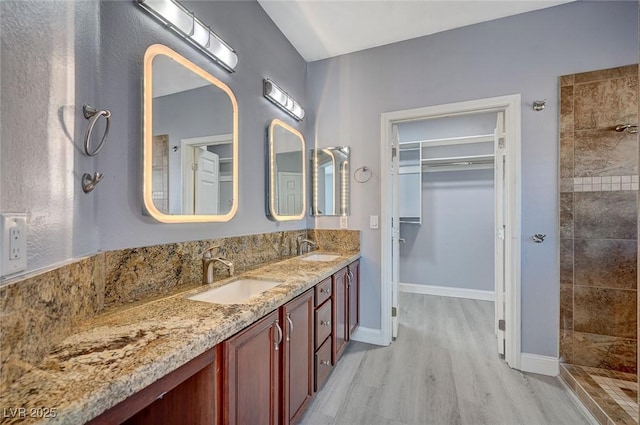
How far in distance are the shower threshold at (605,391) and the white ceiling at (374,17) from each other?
9.06ft

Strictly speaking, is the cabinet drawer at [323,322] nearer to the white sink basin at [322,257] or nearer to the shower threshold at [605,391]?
the white sink basin at [322,257]

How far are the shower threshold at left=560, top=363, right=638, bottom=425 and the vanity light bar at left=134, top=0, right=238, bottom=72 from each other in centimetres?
304

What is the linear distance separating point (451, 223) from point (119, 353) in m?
4.07

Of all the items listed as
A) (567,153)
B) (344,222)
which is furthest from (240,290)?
(567,153)

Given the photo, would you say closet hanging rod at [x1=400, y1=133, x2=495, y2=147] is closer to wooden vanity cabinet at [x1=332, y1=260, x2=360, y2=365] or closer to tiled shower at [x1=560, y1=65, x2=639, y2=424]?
tiled shower at [x1=560, y1=65, x2=639, y2=424]

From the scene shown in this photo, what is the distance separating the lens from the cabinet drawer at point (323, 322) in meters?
1.70

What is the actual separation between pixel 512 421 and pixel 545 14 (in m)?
2.92

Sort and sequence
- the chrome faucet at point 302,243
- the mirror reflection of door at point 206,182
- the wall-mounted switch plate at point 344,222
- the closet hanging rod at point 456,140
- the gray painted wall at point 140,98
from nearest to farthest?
1. the gray painted wall at point 140,98
2. the mirror reflection of door at point 206,182
3. the chrome faucet at point 302,243
4. the wall-mounted switch plate at point 344,222
5. the closet hanging rod at point 456,140

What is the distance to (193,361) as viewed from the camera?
804mm

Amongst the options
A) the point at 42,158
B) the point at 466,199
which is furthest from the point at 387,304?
the point at 42,158

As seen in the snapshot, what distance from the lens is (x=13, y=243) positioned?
0.61 metres

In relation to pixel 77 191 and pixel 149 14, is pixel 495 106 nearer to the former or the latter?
pixel 149 14

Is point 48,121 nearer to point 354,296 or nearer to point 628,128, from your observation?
point 354,296

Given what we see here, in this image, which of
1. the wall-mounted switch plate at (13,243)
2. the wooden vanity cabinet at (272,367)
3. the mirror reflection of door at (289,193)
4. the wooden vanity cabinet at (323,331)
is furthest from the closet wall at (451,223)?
the wall-mounted switch plate at (13,243)
